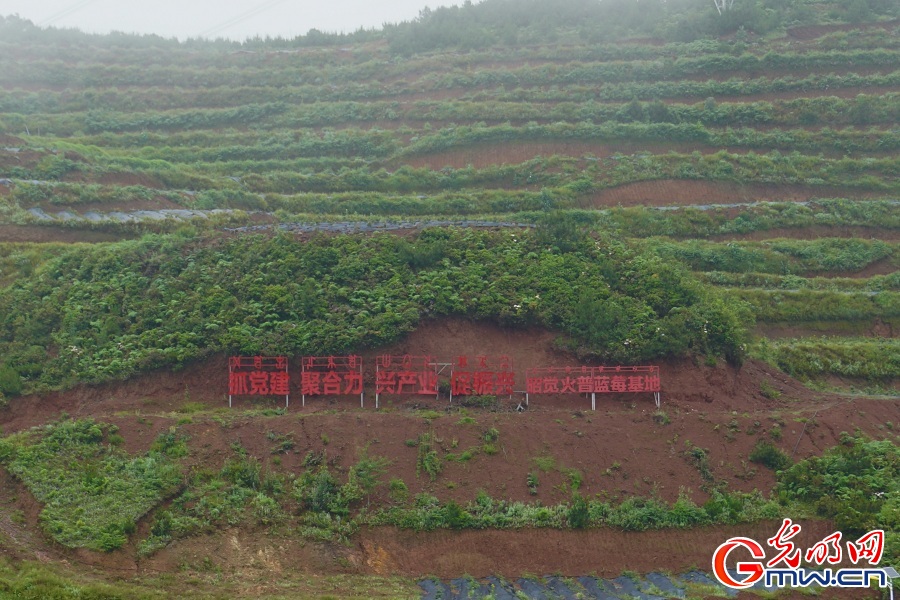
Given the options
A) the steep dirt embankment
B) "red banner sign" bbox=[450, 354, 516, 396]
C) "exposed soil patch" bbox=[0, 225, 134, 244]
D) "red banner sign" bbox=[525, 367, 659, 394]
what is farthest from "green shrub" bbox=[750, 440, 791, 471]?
"exposed soil patch" bbox=[0, 225, 134, 244]

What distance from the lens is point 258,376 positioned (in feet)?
70.2

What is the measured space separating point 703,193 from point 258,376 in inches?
864

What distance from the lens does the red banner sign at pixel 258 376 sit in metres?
21.4

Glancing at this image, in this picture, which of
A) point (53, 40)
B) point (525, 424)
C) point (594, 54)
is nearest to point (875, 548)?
point (525, 424)

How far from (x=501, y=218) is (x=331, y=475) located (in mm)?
15778

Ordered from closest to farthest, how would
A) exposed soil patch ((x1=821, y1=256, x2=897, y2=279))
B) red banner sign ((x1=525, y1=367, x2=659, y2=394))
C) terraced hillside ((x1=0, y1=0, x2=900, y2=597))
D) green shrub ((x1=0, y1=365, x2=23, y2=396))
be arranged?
terraced hillside ((x1=0, y1=0, x2=900, y2=597)) < red banner sign ((x1=525, y1=367, x2=659, y2=394)) < green shrub ((x1=0, y1=365, x2=23, y2=396)) < exposed soil patch ((x1=821, y1=256, x2=897, y2=279))

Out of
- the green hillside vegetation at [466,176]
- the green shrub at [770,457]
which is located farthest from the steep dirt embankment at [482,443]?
the green hillside vegetation at [466,176]

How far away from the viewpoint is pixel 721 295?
Result: 27141 millimetres

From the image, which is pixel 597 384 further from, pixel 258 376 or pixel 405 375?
pixel 258 376

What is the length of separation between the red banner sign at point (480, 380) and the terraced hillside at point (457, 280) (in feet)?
2.75

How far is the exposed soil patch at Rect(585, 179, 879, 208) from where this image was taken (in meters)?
35.5

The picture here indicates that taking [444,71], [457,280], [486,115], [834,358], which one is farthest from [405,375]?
[444,71]

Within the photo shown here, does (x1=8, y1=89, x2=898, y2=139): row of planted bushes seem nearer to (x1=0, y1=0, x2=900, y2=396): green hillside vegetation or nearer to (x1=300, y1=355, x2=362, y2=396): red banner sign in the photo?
(x1=0, y1=0, x2=900, y2=396): green hillside vegetation

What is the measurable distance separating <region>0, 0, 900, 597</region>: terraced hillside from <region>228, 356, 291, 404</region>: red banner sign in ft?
1.15
